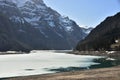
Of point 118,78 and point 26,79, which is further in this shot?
point 26,79

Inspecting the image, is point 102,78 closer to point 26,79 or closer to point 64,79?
point 64,79

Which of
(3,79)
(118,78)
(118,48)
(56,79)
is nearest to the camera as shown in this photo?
(118,78)

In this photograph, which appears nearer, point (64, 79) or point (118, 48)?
point (64, 79)

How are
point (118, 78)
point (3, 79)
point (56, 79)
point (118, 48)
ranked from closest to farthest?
point (118, 78) < point (56, 79) < point (3, 79) < point (118, 48)

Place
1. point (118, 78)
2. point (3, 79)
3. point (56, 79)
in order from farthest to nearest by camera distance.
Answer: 1. point (3, 79)
2. point (56, 79)
3. point (118, 78)

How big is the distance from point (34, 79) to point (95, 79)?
9530mm

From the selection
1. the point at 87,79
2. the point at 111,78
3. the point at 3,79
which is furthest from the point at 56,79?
the point at 3,79

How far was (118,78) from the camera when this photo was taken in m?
41.8

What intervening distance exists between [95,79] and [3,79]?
54.8ft

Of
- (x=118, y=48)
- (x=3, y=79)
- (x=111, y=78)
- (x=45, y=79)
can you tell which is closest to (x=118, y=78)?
(x=111, y=78)

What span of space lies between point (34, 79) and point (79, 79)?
23.9 feet

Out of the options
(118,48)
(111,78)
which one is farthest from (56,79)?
(118,48)

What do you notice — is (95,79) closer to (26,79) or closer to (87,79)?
(87,79)

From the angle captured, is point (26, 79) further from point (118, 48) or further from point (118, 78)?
point (118, 48)
